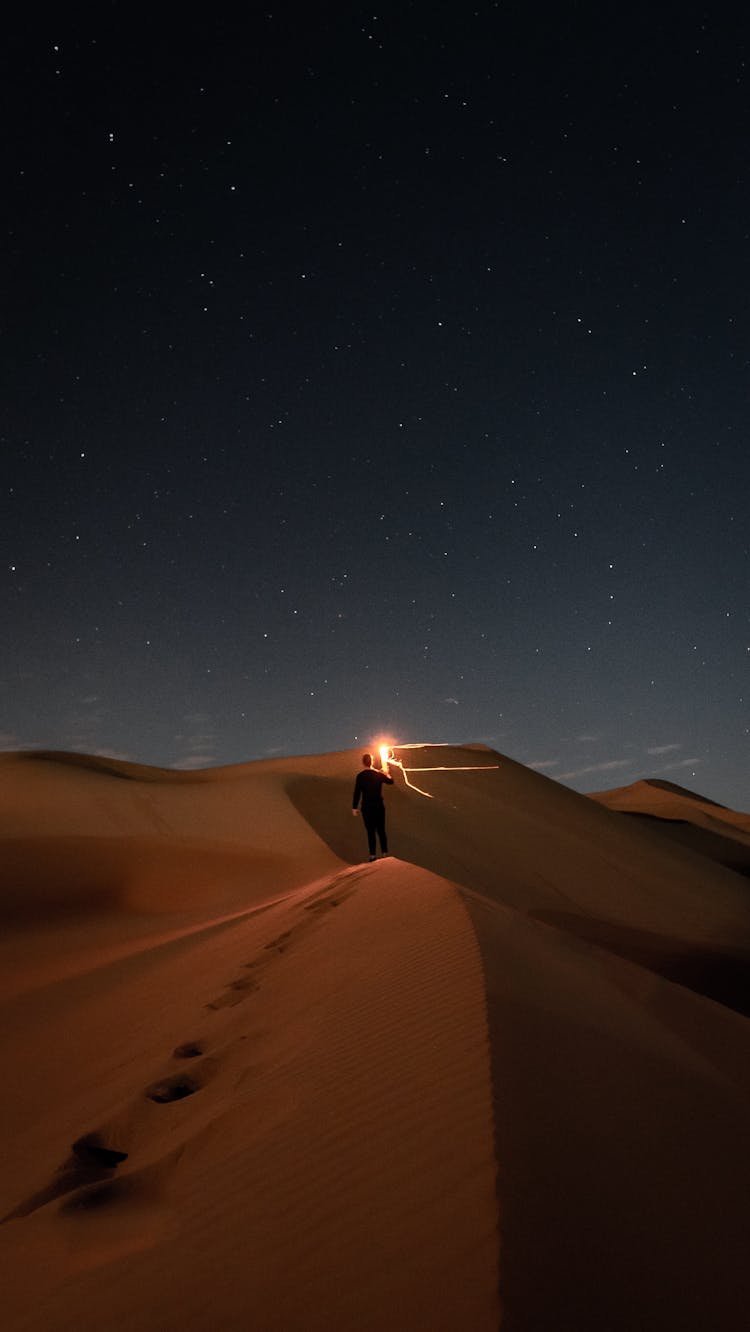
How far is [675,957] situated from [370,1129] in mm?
12821

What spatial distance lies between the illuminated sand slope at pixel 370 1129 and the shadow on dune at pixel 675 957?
589cm

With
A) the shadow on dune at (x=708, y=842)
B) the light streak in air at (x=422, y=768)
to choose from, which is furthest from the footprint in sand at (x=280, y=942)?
the shadow on dune at (x=708, y=842)

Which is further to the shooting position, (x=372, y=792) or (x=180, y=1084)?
(x=372, y=792)

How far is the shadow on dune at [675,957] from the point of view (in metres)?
11.6

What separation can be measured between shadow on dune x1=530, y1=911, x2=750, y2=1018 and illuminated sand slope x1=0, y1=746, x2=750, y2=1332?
5886 mm

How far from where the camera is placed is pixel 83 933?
34.5 ft

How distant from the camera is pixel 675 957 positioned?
1362 cm

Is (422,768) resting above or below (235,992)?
above

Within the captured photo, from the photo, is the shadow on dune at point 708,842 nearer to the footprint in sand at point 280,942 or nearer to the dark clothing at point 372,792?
the dark clothing at point 372,792

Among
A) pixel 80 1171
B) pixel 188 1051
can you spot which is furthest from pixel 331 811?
pixel 80 1171

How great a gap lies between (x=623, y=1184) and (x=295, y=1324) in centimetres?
123

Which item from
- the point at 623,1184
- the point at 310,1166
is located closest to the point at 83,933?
the point at 310,1166

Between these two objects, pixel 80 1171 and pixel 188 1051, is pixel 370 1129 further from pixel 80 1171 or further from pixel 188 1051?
pixel 188 1051

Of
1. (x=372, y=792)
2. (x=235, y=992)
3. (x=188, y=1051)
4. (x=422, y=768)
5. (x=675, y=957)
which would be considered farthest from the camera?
(x=422, y=768)
